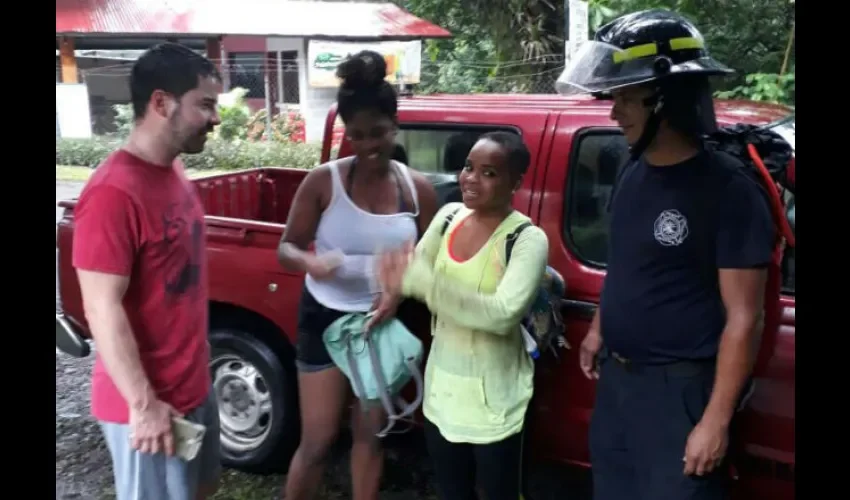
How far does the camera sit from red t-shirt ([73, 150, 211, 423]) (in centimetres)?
208

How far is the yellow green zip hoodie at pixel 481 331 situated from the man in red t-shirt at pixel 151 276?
689 millimetres

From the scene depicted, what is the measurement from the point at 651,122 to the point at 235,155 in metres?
13.8

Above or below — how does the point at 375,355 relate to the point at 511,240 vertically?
below

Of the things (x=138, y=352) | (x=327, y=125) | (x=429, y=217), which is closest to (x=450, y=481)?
(x=429, y=217)

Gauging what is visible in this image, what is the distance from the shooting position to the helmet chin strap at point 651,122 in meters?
2.17

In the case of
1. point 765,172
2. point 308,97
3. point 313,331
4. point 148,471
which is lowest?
point 148,471

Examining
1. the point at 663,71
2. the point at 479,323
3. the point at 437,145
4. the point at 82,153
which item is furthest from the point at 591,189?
the point at 82,153

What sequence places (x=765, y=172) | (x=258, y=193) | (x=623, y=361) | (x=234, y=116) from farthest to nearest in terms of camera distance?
1. (x=234, y=116)
2. (x=258, y=193)
3. (x=623, y=361)
4. (x=765, y=172)

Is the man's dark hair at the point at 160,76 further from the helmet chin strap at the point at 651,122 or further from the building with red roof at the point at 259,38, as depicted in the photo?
the building with red roof at the point at 259,38

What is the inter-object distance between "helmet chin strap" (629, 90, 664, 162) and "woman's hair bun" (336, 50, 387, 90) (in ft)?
3.36

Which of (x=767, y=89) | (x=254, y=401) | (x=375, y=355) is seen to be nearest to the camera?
(x=375, y=355)

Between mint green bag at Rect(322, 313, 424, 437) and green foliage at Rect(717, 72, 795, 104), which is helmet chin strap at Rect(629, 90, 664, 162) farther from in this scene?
green foliage at Rect(717, 72, 795, 104)

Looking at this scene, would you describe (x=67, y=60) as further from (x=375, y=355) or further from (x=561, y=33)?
(x=375, y=355)

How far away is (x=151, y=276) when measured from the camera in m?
2.21
